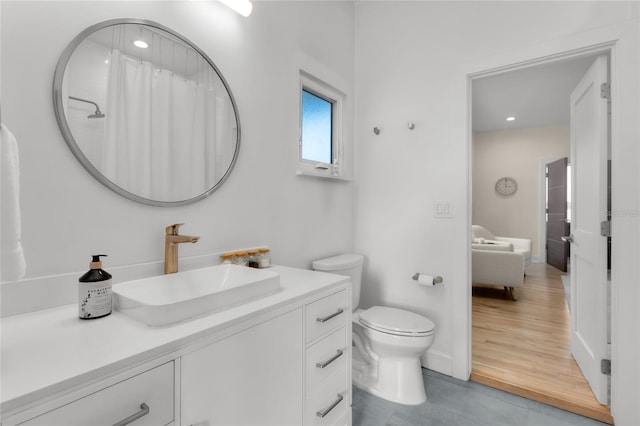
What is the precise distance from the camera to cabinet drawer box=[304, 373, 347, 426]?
1146 mm

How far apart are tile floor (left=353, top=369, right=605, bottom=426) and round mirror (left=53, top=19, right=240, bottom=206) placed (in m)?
1.51

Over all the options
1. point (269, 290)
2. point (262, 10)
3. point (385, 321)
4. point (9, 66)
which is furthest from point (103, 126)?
point (385, 321)

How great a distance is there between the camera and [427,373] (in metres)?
2.10

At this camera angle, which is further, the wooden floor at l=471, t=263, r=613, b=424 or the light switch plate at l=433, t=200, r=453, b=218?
the light switch plate at l=433, t=200, r=453, b=218

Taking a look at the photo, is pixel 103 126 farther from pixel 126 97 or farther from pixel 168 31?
pixel 168 31

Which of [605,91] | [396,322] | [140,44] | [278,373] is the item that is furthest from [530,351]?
[140,44]

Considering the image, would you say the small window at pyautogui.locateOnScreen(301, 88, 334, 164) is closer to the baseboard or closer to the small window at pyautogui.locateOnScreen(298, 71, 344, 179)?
the small window at pyautogui.locateOnScreen(298, 71, 344, 179)

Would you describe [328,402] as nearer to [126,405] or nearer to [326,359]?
[326,359]

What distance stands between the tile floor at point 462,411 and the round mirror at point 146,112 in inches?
59.5

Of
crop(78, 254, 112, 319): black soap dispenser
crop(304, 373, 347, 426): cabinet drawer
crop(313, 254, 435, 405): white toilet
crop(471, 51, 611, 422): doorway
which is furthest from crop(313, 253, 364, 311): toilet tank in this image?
crop(78, 254, 112, 319): black soap dispenser

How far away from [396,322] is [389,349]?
159mm

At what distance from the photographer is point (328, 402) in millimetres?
1242

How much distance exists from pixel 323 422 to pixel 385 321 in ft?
2.52

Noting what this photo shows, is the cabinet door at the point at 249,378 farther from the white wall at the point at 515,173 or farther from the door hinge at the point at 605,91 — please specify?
the white wall at the point at 515,173
